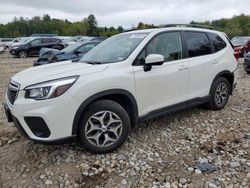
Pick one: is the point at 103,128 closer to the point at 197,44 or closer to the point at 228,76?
the point at 197,44

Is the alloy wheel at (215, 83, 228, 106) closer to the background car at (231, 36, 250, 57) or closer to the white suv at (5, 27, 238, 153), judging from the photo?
the white suv at (5, 27, 238, 153)

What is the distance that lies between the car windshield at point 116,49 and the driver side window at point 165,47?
0.56ft

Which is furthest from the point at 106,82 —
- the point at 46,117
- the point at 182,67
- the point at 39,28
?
the point at 39,28

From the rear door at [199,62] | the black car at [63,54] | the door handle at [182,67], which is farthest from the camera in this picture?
the black car at [63,54]

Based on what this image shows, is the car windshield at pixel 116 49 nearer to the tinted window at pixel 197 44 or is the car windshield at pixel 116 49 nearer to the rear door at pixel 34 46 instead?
the tinted window at pixel 197 44

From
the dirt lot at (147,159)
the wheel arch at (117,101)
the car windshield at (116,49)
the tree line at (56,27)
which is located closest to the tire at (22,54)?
the dirt lot at (147,159)

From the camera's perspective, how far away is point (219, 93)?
571cm

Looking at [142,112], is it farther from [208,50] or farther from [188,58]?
[208,50]

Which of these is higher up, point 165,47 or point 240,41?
→ point 165,47

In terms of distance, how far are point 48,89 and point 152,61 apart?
58.4 inches

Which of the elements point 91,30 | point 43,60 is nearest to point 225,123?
point 43,60

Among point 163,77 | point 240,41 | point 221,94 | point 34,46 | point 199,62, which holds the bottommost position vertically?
point 221,94

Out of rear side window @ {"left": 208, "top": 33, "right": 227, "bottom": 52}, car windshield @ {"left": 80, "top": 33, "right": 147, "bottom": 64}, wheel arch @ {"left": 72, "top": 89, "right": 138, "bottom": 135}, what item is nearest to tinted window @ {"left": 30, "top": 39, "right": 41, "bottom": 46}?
car windshield @ {"left": 80, "top": 33, "right": 147, "bottom": 64}

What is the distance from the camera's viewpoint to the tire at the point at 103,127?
3.77 m
